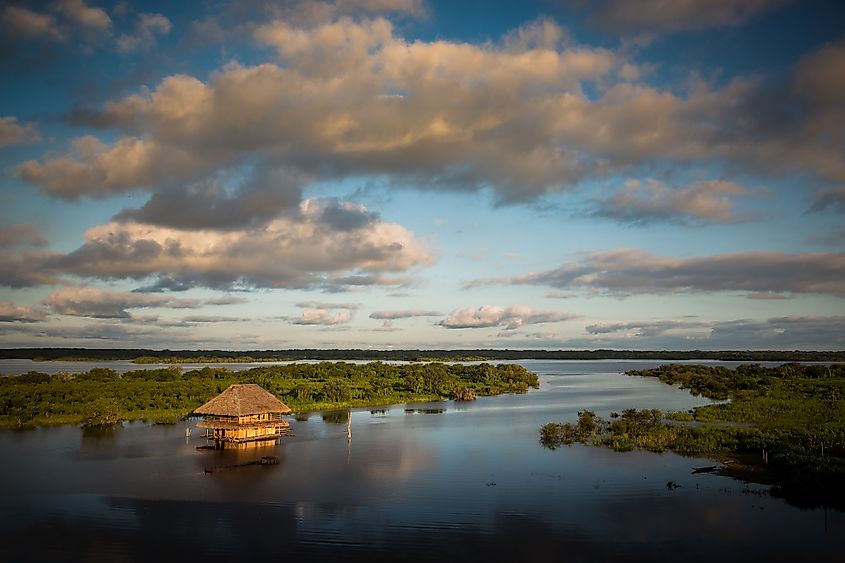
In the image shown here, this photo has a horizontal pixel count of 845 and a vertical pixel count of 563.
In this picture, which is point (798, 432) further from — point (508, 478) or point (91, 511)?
point (91, 511)

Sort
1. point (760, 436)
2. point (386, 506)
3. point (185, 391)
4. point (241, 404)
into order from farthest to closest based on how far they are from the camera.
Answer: point (185, 391) → point (241, 404) → point (760, 436) → point (386, 506)

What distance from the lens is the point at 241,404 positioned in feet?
136

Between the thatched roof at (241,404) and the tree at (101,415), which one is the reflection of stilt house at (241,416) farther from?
the tree at (101,415)

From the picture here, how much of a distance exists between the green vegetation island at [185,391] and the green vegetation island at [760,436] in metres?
29.9

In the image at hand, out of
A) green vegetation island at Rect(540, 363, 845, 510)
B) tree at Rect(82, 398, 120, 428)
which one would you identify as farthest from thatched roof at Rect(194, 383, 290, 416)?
green vegetation island at Rect(540, 363, 845, 510)

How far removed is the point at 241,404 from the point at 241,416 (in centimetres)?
83

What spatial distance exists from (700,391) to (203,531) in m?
75.6

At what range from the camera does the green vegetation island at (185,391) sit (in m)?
53.5

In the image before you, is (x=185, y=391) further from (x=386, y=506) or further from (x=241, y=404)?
(x=386, y=506)

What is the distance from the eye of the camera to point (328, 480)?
31.3 metres

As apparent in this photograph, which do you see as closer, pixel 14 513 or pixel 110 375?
pixel 14 513

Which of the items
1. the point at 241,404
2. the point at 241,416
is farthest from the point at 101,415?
the point at 241,404

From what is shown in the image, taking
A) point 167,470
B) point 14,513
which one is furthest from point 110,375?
point 14,513

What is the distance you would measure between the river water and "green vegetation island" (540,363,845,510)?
5.99 ft
